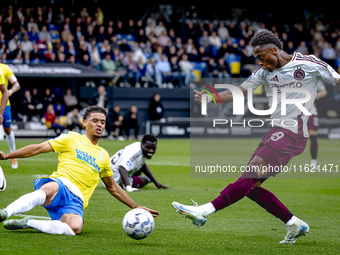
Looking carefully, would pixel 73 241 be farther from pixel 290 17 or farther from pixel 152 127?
pixel 290 17

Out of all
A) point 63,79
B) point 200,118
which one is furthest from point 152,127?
point 63,79

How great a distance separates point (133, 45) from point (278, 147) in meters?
19.7

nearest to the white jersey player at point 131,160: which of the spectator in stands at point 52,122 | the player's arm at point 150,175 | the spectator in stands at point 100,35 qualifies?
→ the player's arm at point 150,175

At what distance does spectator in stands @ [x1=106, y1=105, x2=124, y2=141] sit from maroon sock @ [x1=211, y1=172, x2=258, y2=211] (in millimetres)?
17071

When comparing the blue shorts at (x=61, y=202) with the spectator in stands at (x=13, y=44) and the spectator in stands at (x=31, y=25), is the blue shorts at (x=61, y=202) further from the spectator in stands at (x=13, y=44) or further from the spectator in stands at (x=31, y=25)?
the spectator in stands at (x=31, y=25)

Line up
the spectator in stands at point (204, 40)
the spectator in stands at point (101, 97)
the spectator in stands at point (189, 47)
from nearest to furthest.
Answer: the spectator in stands at point (101, 97) → the spectator in stands at point (189, 47) → the spectator in stands at point (204, 40)

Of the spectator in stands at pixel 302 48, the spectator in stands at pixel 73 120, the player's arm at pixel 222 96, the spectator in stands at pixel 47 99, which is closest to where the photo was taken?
the player's arm at pixel 222 96

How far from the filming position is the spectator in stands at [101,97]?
69.8 ft

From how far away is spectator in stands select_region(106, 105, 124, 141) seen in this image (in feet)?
71.3

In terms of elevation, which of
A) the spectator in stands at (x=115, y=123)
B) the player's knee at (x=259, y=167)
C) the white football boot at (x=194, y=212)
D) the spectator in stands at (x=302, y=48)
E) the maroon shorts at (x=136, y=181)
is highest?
the spectator in stands at (x=302, y=48)

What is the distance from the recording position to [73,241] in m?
4.70

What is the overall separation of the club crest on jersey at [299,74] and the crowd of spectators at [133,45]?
57.2ft

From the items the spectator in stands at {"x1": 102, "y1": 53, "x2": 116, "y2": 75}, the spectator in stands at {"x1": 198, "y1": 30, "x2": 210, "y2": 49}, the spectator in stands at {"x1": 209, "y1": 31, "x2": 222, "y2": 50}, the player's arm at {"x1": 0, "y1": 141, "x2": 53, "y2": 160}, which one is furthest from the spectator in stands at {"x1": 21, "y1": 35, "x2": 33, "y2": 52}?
the player's arm at {"x1": 0, "y1": 141, "x2": 53, "y2": 160}

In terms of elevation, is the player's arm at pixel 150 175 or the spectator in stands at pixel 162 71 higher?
the spectator in stands at pixel 162 71
